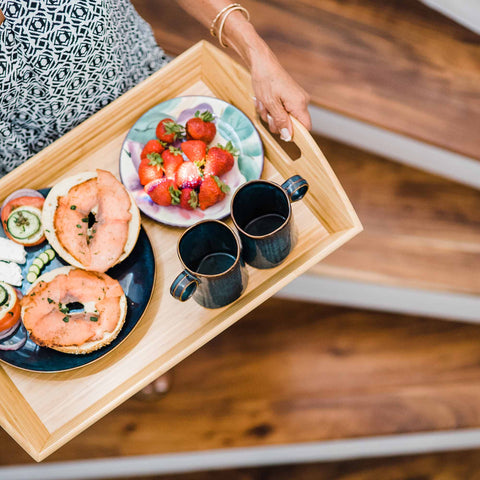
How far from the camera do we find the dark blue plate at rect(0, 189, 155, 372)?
0.89 m

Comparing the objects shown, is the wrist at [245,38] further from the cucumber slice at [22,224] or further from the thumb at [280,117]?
the cucumber slice at [22,224]

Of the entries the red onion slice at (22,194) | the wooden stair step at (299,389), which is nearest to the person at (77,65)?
the red onion slice at (22,194)

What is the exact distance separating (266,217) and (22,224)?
431mm

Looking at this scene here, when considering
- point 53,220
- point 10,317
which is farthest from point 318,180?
point 10,317

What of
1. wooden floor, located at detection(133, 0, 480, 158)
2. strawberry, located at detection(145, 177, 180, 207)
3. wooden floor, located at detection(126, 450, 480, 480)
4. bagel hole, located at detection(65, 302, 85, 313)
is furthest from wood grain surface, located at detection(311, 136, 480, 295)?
bagel hole, located at detection(65, 302, 85, 313)

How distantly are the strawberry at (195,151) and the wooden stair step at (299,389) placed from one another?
0.83 m

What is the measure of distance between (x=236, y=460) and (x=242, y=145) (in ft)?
3.58

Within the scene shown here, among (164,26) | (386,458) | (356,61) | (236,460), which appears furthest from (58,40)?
(386,458)

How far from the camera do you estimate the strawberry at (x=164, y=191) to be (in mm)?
940

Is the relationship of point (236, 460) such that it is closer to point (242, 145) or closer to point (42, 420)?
point (42, 420)

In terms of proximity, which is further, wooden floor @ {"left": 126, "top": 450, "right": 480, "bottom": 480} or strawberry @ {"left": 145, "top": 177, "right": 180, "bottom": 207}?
wooden floor @ {"left": 126, "top": 450, "right": 480, "bottom": 480}

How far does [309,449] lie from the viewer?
1650mm

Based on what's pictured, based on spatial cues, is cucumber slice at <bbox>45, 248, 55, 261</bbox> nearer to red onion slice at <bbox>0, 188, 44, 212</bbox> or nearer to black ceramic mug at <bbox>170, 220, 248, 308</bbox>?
red onion slice at <bbox>0, 188, 44, 212</bbox>

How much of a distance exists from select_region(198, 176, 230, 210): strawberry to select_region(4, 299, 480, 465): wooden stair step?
2.65 feet
